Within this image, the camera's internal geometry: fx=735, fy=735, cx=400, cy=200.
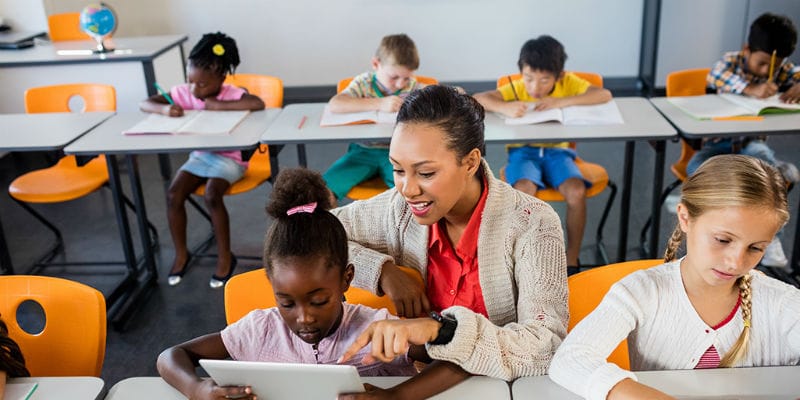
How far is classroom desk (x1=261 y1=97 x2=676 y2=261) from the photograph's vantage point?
2.52 meters

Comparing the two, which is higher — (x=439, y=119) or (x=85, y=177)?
(x=439, y=119)

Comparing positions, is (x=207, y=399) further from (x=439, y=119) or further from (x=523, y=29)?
(x=523, y=29)

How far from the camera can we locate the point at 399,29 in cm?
536

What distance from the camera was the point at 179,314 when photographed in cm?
276

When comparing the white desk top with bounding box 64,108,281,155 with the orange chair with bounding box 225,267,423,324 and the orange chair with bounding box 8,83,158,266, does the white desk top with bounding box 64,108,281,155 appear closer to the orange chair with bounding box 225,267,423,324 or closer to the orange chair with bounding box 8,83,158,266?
the orange chair with bounding box 8,83,158,266

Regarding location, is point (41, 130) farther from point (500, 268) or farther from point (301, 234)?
point (500, 268)

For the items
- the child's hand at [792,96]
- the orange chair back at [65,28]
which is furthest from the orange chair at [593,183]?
the orange chair back at [65,28]

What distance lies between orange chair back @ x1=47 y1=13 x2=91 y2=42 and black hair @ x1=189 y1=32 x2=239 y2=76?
205cm

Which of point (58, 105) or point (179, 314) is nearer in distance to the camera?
point (179, 314)

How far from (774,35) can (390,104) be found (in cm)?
150

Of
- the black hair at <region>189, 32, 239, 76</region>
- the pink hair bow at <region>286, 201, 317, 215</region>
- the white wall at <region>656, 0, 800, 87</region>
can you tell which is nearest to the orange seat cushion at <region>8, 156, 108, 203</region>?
the black hair at <region>189, 32, 239, 76</region>

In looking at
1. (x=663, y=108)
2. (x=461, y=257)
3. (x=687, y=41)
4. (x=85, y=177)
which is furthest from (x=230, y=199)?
(x=687, y=41)

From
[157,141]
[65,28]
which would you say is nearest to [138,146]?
[157,141]

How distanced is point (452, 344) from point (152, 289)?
2.09 metres
